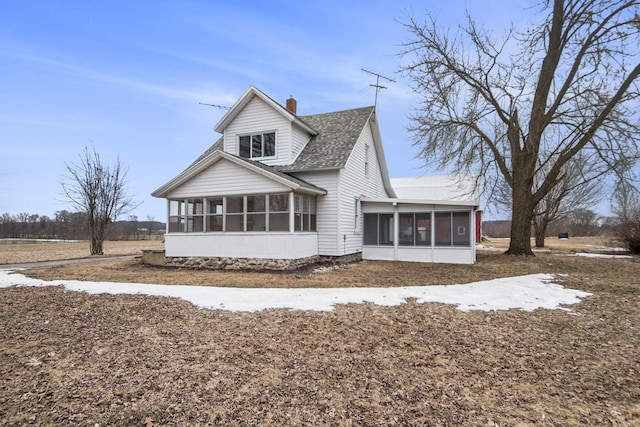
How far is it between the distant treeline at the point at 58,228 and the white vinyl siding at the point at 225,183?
3450cm

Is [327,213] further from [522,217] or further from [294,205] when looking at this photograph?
[522,217]

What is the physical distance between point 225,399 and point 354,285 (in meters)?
5.92

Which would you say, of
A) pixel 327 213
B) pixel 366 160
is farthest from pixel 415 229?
pixel 327 213

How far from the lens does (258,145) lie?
15.3 meters

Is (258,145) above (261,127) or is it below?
below

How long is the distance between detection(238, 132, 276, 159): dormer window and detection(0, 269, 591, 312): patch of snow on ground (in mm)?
8070

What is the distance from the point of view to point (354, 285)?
29.2ft

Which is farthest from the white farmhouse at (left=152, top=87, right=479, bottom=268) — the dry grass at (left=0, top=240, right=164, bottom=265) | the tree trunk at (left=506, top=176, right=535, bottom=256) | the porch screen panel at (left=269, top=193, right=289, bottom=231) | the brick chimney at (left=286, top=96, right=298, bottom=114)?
the dry grass at (left=0, top=240, right=164, bottom=265)

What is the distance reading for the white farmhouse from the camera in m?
12.3

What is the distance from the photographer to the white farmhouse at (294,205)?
12344 mm

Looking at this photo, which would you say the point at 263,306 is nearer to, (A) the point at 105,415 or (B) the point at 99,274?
(A) the point at 105,415

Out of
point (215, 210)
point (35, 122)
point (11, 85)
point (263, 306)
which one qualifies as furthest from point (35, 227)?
point (263, 306)

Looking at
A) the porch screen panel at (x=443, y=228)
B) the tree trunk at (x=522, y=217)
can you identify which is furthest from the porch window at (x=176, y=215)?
the tree trunk at (x=522, y=217)

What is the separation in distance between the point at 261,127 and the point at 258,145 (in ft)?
2.72
